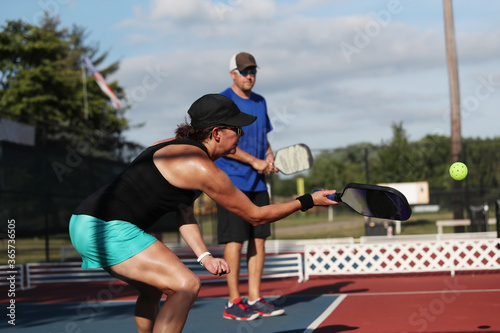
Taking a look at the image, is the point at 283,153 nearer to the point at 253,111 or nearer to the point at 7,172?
the point at 253,111

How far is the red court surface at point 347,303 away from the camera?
17.7 ft

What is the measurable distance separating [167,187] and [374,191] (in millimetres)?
1124

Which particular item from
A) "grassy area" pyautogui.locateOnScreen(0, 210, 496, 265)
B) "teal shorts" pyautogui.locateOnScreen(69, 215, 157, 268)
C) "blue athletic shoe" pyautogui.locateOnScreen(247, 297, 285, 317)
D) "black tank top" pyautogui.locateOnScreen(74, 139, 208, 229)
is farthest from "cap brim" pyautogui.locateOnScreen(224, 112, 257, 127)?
"grassy area" pyautogui.locateOnScreen(0, 210, 496, 265)

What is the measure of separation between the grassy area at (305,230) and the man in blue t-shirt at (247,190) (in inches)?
407

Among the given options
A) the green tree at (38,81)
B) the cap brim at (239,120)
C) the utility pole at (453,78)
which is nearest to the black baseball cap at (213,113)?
the cap brim at (239,120)

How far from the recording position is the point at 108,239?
319 cm

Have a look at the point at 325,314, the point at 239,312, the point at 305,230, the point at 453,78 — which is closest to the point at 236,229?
the point at 239,312

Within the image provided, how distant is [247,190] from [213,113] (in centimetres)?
256

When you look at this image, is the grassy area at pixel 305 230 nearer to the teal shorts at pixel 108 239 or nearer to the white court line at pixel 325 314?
the white court line at pixel 325 314

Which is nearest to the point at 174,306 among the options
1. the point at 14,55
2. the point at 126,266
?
the point at 126,266

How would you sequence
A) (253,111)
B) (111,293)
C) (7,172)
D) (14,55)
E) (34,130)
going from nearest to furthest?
(253,111) → (111,293) → (7,172) → (34,130) → (14,55)

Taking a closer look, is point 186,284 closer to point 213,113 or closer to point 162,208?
point 162,208

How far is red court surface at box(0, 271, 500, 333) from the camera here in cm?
539

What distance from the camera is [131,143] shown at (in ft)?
64.4
